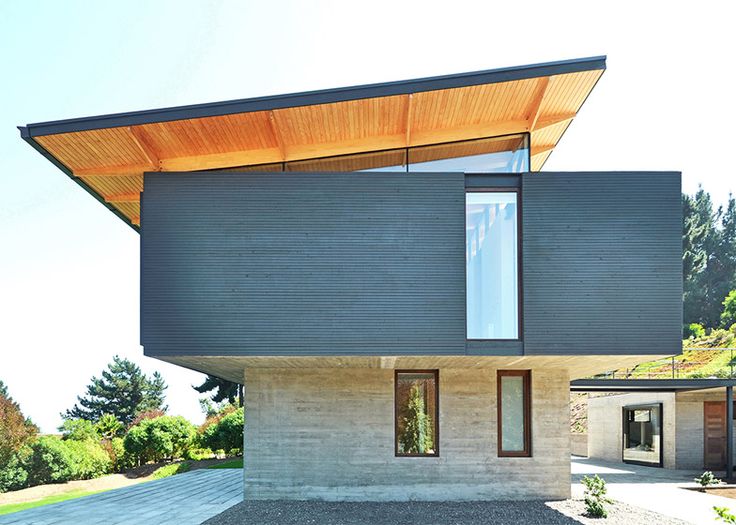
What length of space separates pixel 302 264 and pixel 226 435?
48.6ft

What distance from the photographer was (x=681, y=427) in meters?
18.9

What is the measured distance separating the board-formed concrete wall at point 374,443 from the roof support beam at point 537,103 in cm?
451

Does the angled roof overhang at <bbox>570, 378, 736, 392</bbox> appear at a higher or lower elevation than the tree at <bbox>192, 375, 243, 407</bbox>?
higher

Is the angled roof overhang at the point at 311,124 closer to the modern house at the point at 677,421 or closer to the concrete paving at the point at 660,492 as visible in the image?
the concrete paving at the point at 660,492

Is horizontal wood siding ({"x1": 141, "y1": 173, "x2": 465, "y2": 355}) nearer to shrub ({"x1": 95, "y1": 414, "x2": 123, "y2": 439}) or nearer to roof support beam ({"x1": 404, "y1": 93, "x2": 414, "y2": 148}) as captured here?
roof support beam ({"x1": 404, "y1": 93, "x2": 414, "y2": 148})

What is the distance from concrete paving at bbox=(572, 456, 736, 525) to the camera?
11234 mm

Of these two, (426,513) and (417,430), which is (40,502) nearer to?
(417,430)

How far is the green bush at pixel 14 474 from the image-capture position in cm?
1898

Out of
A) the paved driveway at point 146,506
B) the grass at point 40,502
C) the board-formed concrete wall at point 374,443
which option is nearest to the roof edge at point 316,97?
the board-formed concrete wall at point 374,443

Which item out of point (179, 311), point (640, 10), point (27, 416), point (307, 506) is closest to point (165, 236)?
point (179, 311)

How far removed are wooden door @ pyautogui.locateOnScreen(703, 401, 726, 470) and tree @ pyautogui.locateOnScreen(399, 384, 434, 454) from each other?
445 inches

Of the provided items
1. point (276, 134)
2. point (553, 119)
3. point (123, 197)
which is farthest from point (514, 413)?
point (123, 197)

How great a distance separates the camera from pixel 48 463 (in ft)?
65.0

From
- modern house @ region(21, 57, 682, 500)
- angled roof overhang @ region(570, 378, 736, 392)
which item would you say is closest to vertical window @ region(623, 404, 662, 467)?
angled roof overhang @ region(570, 378, 736, 392)
